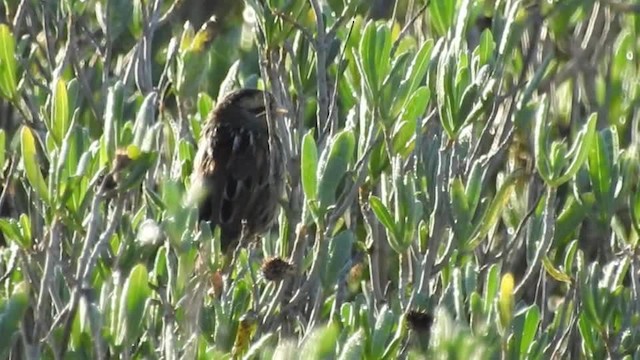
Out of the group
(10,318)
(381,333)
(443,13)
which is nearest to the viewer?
(10,318)

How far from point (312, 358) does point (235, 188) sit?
3099mm

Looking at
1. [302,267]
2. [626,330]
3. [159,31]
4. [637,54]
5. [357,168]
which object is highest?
[159,31]

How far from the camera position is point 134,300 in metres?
2.58

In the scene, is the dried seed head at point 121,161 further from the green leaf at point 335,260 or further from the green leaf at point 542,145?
the green leaf at point 542,145

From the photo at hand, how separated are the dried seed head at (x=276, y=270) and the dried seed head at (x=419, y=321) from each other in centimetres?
27

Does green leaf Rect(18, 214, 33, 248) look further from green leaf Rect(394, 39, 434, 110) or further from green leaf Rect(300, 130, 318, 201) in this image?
green leaf Rect(394, 39, 434, 110)

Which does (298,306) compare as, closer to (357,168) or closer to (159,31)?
(357,168)

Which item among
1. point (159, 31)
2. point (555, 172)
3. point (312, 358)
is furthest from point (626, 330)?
point (159, 31)

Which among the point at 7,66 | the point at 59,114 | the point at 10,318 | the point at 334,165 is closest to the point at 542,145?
the point at 334,165

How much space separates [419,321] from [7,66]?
116 centimetres

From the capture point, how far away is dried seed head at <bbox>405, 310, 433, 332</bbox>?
9.48 feet

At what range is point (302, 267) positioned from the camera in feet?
9.98

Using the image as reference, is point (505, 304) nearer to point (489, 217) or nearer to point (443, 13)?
point (489, 217)

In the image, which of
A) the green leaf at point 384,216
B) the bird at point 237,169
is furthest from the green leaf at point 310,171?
the bird at point 237,169
